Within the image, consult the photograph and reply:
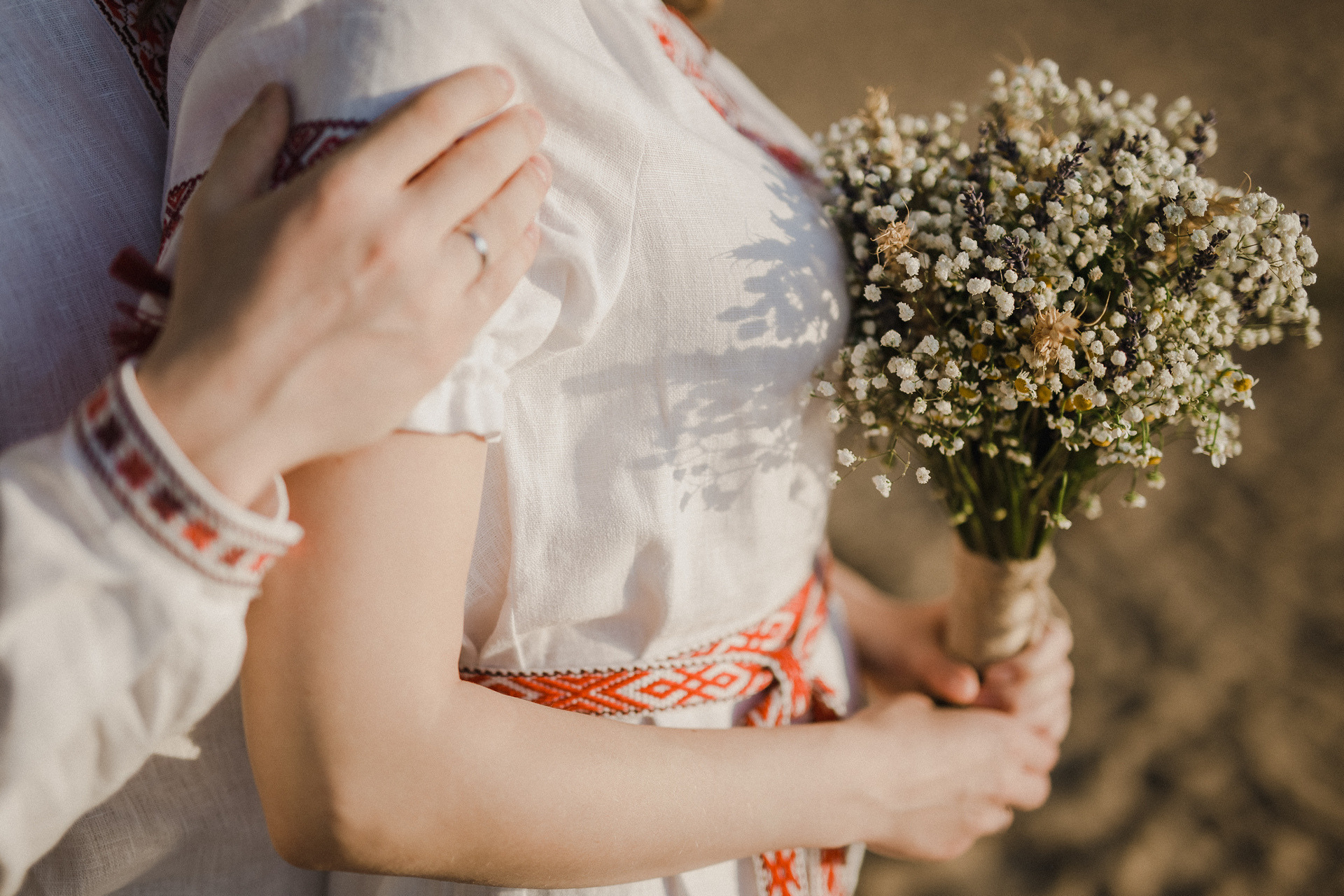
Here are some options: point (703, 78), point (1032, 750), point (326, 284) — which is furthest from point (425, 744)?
point (1032, 750)

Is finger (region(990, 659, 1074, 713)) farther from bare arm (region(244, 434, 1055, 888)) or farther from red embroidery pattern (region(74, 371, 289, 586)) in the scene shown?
red embroidery pattern (region(74, 371, 289, 586))

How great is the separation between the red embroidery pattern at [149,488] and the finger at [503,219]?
0.23m

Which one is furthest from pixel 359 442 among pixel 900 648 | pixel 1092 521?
pixel 1092 521

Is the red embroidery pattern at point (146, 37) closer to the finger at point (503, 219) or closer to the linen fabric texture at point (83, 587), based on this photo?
the linen fabric texture at point (83, 587)

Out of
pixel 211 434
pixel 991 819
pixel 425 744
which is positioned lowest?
pixel 991 819

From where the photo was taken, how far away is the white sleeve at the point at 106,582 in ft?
1.68

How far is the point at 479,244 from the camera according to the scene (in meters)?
0.60

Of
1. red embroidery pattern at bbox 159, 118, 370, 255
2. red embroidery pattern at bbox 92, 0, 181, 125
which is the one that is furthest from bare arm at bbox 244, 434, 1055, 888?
red embroidery pattern at bbox 92, 0, 181, 125

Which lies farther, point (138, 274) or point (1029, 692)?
point (1029, 692)

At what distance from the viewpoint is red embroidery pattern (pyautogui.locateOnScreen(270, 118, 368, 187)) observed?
1.92ft

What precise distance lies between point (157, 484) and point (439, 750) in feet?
1.00

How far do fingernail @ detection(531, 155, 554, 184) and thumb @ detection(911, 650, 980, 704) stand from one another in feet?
3.24

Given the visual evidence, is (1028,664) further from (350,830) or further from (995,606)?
(350,830)

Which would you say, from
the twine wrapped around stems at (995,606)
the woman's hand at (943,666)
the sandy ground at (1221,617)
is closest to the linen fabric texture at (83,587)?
the twine wrapped around stems at (995,606)
